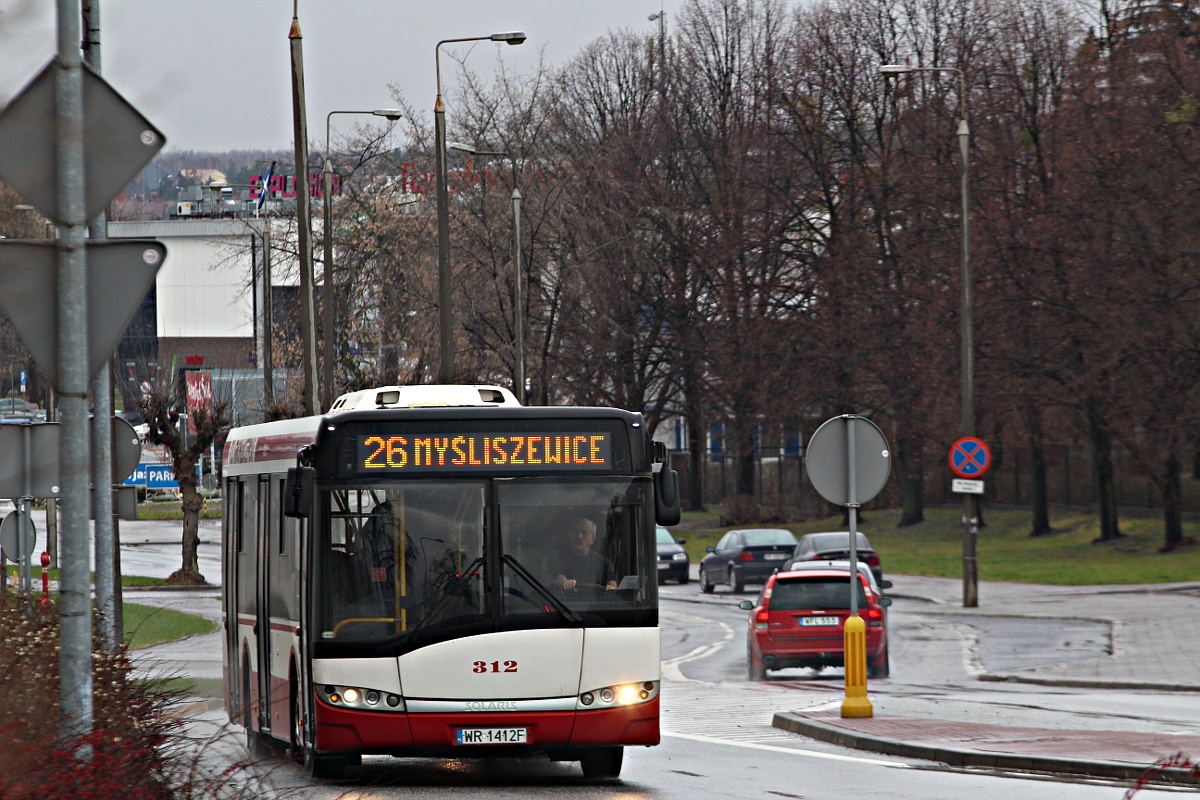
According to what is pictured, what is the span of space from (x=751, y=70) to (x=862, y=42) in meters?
5.13

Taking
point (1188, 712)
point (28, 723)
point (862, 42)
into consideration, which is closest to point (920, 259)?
point (862, 42)

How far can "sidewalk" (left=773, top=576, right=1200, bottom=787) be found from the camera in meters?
12.8

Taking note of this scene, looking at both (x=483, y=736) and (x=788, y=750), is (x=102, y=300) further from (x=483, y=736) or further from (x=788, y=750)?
(x=788, y=750)

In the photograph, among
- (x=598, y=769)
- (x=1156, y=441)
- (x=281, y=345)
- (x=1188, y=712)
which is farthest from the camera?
(x=281, y=345)

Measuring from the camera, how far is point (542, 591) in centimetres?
1141

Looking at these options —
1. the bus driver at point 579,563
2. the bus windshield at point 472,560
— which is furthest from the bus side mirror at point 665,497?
the bus driver at point 579,563

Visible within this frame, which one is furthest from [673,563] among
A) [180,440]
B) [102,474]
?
[102,474]

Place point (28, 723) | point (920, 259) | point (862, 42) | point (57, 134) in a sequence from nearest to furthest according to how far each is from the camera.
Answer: point (57, 134), point (28, 723), point (920, 259), point (862, 42)

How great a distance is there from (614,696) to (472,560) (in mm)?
1259

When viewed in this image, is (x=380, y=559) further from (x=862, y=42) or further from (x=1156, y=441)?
(x=862, y=42)

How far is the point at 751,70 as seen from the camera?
59.6 m

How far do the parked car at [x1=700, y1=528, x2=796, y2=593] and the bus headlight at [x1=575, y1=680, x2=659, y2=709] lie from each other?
91.0 feet

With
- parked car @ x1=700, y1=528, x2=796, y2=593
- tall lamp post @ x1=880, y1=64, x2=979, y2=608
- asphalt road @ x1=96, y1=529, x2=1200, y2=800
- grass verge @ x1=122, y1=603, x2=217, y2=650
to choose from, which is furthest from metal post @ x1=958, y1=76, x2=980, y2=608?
grass verge @ x1=122, y1=603, x2=217, y2=650

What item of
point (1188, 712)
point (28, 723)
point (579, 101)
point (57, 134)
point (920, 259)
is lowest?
point (1188, 712)
